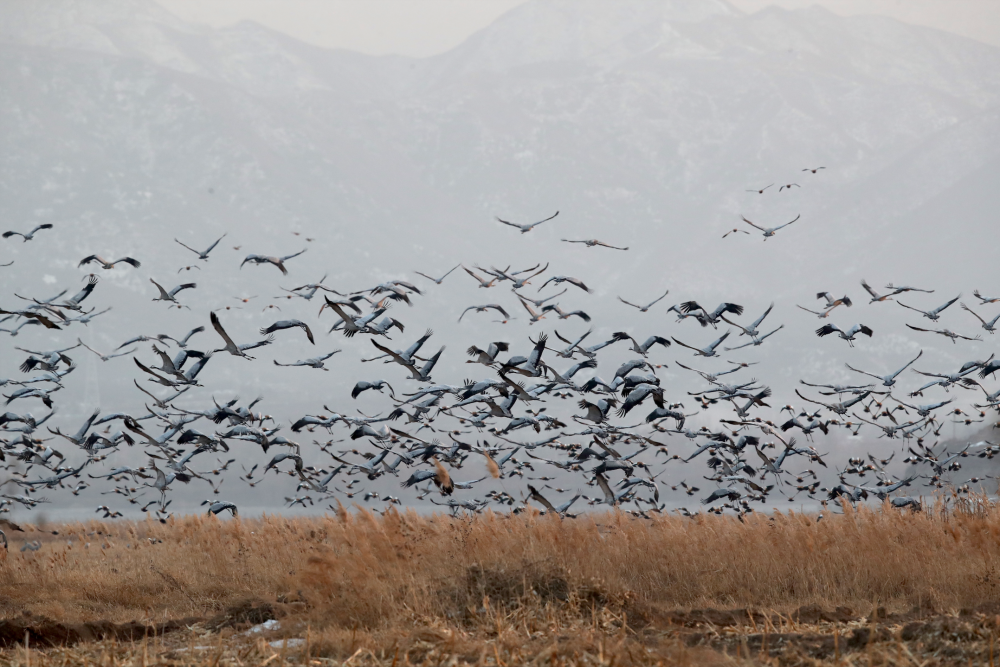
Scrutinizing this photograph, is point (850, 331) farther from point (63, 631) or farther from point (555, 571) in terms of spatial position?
point (63, 631)

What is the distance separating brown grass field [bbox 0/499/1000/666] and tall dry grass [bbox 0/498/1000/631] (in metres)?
0.03

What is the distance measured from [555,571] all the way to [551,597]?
0.47 meters

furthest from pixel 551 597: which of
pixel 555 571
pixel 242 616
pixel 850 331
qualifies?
pixel 850 331

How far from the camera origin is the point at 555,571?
38.0 feet

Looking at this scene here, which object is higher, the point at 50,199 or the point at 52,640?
the point at 50,199

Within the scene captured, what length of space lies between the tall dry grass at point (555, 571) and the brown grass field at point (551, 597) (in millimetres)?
33

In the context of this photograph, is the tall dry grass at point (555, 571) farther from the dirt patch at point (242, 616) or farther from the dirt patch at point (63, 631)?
the dirt patch at point (63, 631)

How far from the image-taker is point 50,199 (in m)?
198

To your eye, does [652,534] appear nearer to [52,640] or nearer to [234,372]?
[52,640]

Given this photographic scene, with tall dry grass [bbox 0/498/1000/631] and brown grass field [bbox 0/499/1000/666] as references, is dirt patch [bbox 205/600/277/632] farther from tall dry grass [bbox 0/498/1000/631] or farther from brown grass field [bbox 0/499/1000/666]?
tall dry grass [bbox 0/498/1000/631]

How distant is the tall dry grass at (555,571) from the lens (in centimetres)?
1138

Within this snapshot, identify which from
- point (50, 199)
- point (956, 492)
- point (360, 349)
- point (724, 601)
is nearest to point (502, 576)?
point (724, 601)

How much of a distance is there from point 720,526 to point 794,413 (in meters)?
4.11

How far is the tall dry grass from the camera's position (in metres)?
11.4
